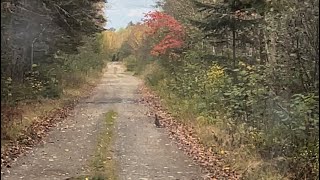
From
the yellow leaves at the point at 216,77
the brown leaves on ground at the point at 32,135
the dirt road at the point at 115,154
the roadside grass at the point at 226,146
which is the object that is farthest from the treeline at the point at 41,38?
the yellow leaves at the point at 216,77

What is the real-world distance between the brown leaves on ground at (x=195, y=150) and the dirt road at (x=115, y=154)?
22 centimetres

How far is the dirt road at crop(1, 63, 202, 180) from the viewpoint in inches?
349

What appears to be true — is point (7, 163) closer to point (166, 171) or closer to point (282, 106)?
point (166, 171)

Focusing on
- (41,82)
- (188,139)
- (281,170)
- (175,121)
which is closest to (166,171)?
(281,170)

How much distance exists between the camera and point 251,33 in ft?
51.4

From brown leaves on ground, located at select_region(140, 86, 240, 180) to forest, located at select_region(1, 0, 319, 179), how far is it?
0.59 ft

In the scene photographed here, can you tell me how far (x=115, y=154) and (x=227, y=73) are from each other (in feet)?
18.9

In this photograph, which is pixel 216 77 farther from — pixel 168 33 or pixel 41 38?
pixel 168 33

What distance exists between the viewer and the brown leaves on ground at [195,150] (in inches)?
364

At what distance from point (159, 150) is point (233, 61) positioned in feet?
17.1

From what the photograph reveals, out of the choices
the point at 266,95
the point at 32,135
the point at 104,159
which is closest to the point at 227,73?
the point at 266,95

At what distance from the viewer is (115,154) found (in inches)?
415

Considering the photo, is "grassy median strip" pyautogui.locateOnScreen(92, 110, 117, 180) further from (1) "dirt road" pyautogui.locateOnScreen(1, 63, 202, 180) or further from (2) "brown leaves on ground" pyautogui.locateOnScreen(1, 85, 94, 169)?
(2) "brown leaves on ground" pyautogui.locateOnScreen(1, 85, 94, 169)

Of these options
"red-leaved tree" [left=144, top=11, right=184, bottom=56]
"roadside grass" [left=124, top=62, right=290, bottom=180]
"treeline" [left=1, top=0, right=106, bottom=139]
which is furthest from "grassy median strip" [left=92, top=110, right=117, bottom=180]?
"red-leaved tree" [left=144, top=11, right=184, bottom=56]
